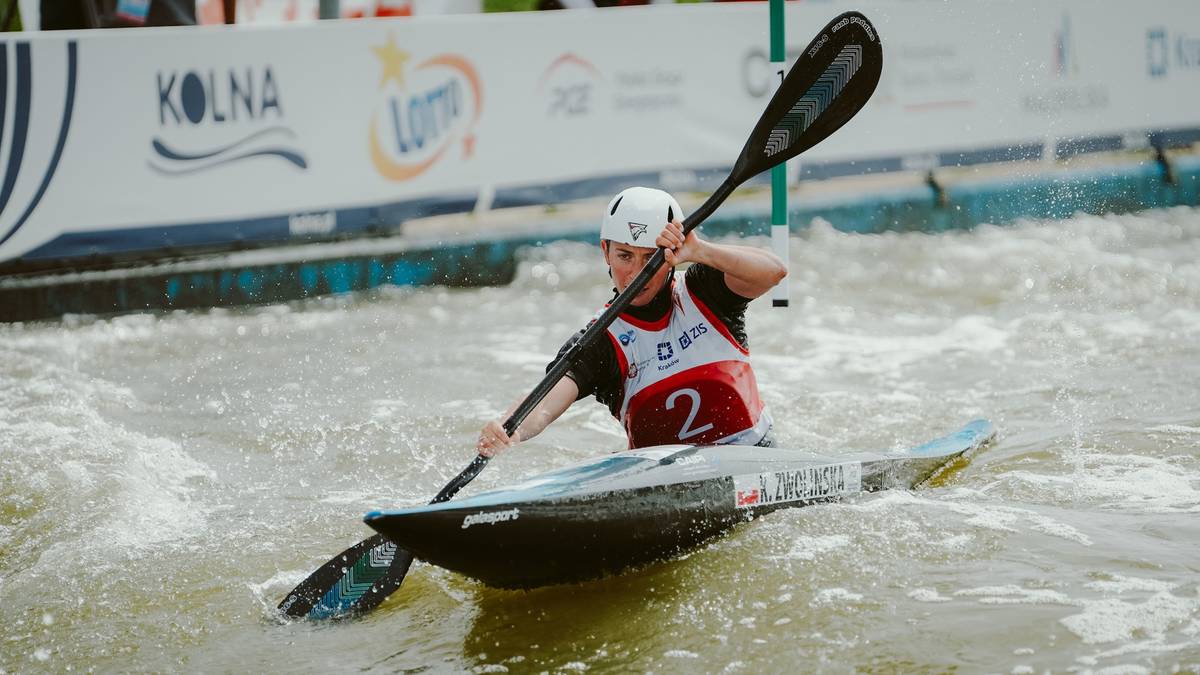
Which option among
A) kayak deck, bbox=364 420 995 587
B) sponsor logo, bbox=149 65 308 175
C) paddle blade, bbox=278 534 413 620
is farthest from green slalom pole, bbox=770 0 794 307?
sponsor logo, bbox=149 65 308 175

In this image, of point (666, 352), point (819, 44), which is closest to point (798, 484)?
point (666, 352)

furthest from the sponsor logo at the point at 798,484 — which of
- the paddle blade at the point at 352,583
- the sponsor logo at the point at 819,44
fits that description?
the sponsor logo at the point at 819,44

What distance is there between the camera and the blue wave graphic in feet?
28.3

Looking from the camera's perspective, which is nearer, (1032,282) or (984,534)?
(984,534)

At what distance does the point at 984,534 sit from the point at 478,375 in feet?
12.8

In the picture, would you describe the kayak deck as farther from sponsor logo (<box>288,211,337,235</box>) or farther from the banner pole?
sponsor logo (<box>288,211,337,235</box>)

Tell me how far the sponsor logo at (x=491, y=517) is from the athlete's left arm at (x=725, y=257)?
1.05 metres

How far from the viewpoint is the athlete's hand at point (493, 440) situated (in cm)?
454

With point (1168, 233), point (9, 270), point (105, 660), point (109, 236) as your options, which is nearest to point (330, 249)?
point (109, 236)

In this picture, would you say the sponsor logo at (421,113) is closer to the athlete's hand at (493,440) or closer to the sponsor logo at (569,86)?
the sponsor logo at (569,86)

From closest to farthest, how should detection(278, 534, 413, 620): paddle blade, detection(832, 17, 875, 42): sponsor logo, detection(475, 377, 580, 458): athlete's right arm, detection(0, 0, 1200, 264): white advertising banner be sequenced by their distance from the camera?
detection(278, 534, 413, 620): paddle blade < detection(475, 377, 580, 458): athlete's right arm < detection(832, 17, 875, 42): sponsor logo < detection(0, 0, 1200, 264): white advertising banner

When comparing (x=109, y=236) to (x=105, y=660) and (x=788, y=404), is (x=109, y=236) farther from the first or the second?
(x=105, y=660)

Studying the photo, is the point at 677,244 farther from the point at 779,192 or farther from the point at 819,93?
the point at 779,192

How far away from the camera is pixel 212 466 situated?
634cm
